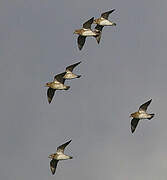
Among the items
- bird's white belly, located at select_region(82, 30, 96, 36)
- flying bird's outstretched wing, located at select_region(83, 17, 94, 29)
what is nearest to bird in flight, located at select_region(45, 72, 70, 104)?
bird's white belly, located at select_region(82, 30, 96, 36)

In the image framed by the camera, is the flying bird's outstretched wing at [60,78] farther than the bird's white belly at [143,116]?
Yes

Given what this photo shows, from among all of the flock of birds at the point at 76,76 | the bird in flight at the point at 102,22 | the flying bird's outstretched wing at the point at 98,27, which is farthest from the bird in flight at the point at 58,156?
the bird in flight at the point at 102,22

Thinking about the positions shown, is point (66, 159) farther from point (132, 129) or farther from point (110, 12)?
point (110, 12)

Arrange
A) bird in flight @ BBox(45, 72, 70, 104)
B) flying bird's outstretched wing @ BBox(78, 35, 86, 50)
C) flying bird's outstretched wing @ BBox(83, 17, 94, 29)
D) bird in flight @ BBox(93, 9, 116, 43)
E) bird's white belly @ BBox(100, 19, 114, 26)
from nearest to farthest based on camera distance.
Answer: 1. bird in flight @ BBox(45, 72, 70, 104)
2. flying bird's outstretched wing @ BBox(83, 17, 94, 29)
3. flying bird's outstretched wing @ BBox(78, 35, 86, 50)
4. bird's white belly @ BBox(100, 19, 114, 26)
5. bird in flight @ BBox(93, 9, 116, 43)

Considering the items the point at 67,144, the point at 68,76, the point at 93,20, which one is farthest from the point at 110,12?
the point at 67,144

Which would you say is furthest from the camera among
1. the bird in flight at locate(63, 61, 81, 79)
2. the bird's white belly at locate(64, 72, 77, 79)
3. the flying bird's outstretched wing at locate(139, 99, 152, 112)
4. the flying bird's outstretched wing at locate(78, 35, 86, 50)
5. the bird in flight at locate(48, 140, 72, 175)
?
the bird in flight at locate(48, 140, 72, 175)

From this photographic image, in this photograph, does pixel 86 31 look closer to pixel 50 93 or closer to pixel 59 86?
pixel 59 86

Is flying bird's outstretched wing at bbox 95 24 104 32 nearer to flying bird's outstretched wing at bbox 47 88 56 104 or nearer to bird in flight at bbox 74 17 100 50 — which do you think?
bird in flight at bbox 74 17 100 50

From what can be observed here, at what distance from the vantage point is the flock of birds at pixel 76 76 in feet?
311

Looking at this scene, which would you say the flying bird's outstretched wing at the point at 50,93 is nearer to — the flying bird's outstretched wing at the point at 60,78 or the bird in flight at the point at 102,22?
the flying bird's outstretched wing at the point at 60,78

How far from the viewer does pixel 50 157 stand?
319ft

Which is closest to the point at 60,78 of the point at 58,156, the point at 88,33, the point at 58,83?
the point at 58,83

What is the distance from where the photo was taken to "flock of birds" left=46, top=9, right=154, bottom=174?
94.8 m

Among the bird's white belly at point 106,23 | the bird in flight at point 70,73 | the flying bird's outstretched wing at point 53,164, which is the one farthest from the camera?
the flying bird's outstretched wing at point 53,164
